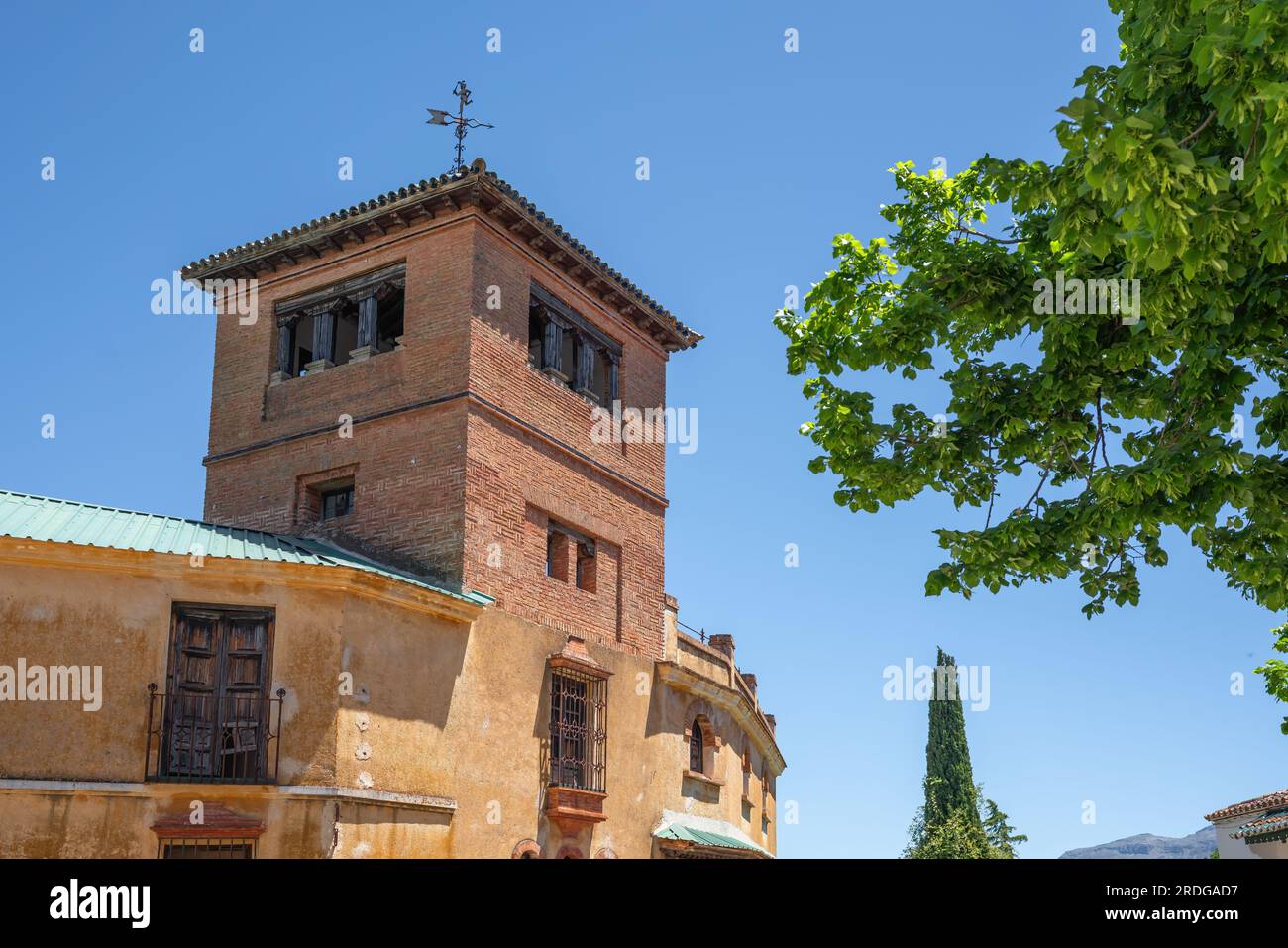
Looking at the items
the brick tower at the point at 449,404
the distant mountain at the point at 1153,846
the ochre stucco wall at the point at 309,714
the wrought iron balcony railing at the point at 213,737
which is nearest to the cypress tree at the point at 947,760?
the brick tower at the point at 449,404

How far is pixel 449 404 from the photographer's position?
19062 millimetres

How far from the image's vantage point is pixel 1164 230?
6570 millimetres

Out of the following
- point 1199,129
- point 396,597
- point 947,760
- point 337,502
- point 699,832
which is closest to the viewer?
point 1199,129

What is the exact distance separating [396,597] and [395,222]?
7.14 meters

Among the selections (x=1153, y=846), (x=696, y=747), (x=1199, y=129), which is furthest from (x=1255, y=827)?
(x=1153, y=846)

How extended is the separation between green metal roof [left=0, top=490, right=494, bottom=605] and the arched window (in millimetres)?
7545

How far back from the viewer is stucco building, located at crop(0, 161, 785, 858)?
1452 centimetres

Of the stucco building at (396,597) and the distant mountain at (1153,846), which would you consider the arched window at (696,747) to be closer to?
the stucco building at (396,597)

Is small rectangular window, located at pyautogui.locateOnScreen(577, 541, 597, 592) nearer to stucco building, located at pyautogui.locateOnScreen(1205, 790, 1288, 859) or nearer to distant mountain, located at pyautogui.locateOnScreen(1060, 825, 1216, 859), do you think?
stucco building, located at pyautogui.locateOnScreen(1205, 790, 1288, 859)

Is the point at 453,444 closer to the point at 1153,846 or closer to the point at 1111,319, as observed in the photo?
the point at 1111,319

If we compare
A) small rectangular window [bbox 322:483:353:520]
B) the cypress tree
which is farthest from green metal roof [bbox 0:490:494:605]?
the cypress tree

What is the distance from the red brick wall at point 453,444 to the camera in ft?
62.1

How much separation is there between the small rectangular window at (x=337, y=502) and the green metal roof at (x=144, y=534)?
2.47m
